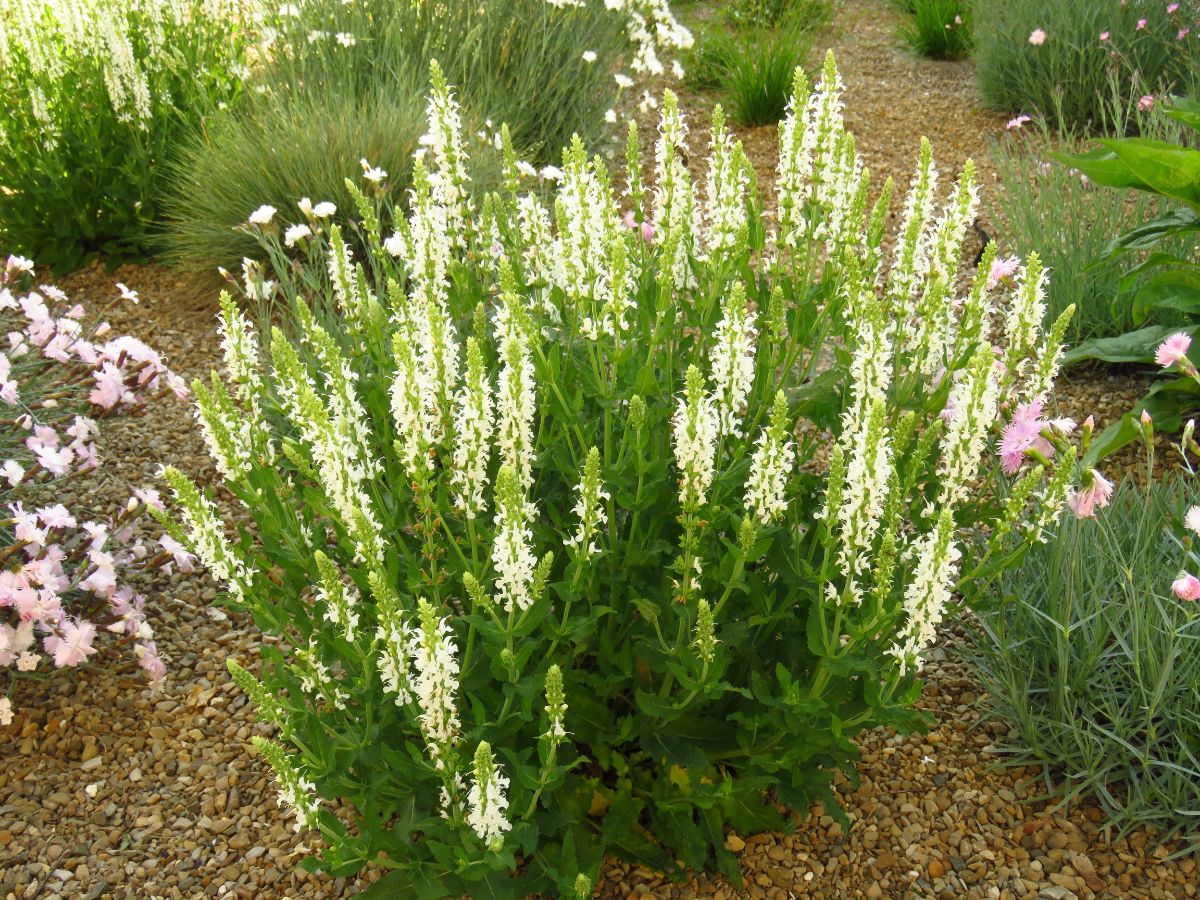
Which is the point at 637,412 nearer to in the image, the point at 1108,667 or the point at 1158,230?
the point at 1108,667

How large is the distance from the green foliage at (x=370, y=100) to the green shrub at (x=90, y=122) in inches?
7.7

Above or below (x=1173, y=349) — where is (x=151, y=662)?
below

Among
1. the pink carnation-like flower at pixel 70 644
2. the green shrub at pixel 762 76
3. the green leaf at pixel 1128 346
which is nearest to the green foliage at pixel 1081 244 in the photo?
the green leaf at pixel 1128 346

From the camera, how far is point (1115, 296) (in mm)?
4352

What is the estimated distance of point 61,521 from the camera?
10.2ft

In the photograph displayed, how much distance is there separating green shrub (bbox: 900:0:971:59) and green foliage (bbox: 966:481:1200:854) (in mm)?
6530

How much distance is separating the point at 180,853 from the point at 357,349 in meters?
1.35

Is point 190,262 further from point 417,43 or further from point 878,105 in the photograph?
point 878,105

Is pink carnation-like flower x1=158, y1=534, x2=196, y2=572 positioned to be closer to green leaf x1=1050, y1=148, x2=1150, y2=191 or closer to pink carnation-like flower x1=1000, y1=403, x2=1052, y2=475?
pink carnation-like flower x1=1000, y1=403, x2=1052, y2=475

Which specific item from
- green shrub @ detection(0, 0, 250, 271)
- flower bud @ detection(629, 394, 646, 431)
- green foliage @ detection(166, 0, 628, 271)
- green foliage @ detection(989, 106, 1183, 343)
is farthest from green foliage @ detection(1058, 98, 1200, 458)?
green shrub @ detection(0, 0, 250, 271)

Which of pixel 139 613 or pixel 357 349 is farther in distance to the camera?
pixel 139 613

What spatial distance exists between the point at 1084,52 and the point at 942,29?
1828 millimetres

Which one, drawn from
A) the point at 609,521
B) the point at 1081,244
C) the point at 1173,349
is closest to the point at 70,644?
the point at 609,521

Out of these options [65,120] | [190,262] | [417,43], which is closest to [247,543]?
[190,262]
